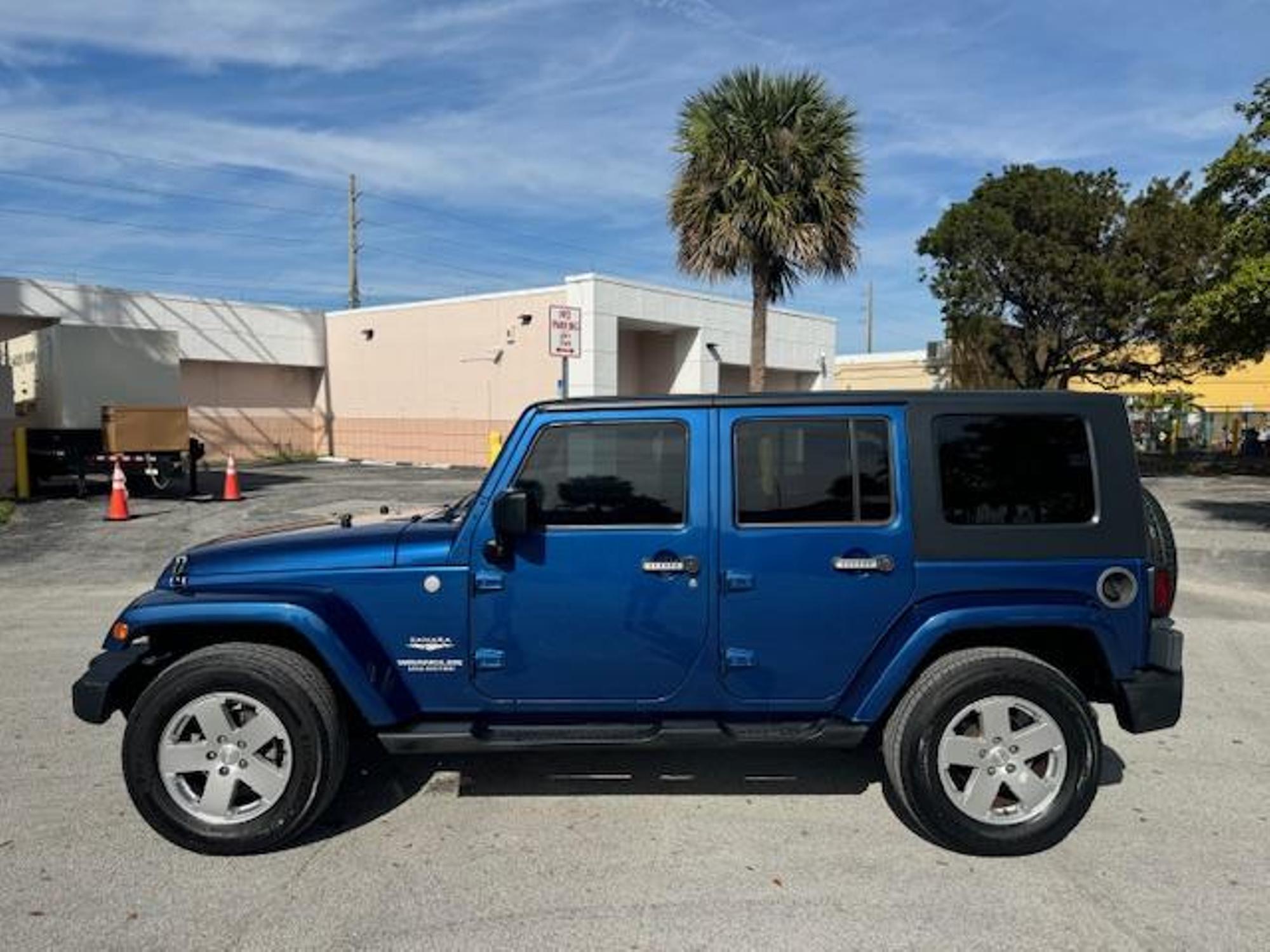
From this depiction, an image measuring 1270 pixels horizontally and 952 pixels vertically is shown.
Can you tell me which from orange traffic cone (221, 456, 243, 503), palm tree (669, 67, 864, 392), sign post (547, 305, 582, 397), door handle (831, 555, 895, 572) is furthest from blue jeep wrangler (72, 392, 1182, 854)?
orange traffic cone (221, 456, 243, 503)

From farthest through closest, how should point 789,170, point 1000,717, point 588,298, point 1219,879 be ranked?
point 588,298, point 789,170, point 1000,717, point 1219,879

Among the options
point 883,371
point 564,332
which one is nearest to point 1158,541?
point 564,332

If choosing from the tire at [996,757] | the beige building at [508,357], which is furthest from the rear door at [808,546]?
the beige building at [508,357]

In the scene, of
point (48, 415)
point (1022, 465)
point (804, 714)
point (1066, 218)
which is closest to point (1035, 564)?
point (1022, 465)

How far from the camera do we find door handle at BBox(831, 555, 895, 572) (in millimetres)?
3850

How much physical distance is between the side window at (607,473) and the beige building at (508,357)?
19773mm

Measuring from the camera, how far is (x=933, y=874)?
3.61m

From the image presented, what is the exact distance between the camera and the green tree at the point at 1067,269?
24906mm

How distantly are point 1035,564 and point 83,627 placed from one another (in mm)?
7434

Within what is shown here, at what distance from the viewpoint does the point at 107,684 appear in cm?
380

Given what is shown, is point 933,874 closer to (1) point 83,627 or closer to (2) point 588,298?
(1) point 83,627

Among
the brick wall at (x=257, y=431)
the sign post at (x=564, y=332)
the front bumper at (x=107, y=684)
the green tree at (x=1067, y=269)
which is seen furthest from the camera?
the brick wall at (x=257, y=431)

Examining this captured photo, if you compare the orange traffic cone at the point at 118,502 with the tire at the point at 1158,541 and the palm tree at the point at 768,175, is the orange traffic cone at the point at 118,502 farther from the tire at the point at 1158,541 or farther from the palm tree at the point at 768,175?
the tire at the point at 1158,541

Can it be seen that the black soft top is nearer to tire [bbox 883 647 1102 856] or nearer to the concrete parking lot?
tire [bbox 883 647 1102 856]
